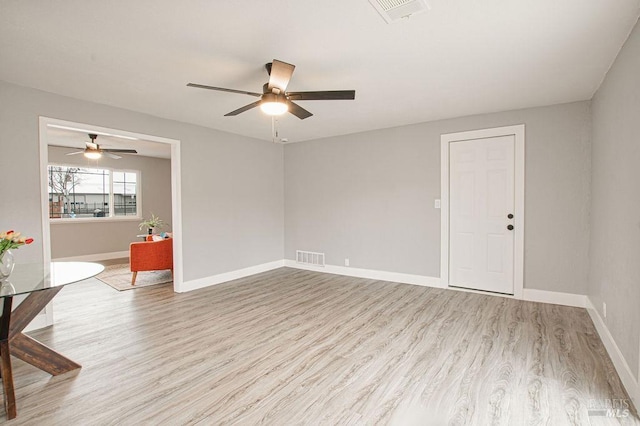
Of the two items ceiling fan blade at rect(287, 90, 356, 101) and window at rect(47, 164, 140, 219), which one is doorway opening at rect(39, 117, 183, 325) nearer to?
window at rect(47, 164, 140, 219)

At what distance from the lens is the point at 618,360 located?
2344 mm

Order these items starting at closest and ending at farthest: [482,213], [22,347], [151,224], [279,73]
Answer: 1. [22,347]
2. [279,73]
3. [482,213]
4. [151,224]

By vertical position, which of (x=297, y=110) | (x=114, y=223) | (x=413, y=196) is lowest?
(x=114, y=223)

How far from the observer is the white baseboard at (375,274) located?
15.7 ft

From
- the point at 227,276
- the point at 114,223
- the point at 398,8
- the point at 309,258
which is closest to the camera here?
the point at 398,8

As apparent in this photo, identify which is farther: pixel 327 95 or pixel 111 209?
pixel 111 209

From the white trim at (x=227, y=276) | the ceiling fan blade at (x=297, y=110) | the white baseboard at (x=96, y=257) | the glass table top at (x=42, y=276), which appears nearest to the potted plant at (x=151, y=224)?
the white baseboard at (x=96, y=257)

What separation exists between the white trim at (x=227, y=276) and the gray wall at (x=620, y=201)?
15.6ft

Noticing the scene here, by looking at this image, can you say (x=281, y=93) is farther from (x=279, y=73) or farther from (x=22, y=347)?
(x=22, y=347)

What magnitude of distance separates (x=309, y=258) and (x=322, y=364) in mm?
3546

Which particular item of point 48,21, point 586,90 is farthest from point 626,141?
point 48,21

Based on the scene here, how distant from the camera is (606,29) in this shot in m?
2.20

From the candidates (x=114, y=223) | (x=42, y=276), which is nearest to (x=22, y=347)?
(x=42, y=276)

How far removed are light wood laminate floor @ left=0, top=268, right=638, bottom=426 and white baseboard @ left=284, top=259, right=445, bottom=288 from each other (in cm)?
68
